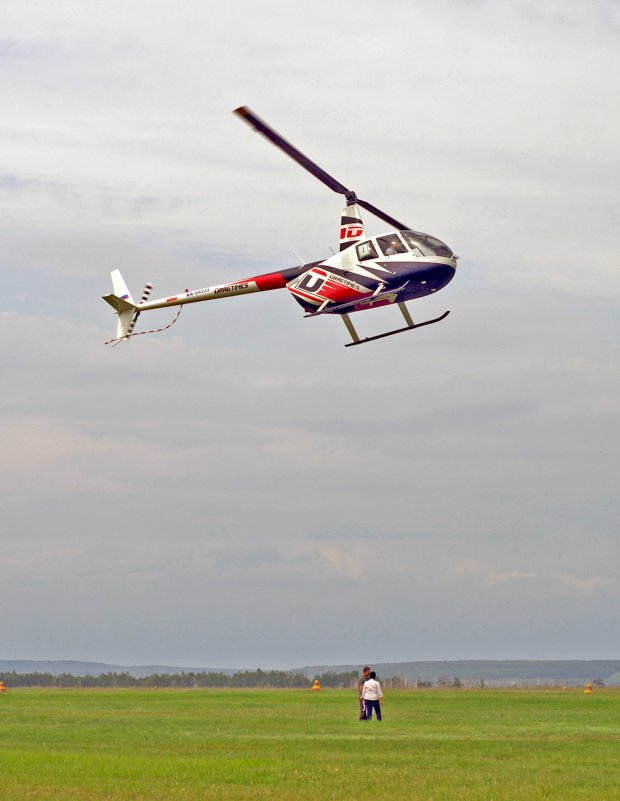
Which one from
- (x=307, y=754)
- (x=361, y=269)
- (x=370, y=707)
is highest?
(x=361, y=269)

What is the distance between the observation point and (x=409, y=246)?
112 ft

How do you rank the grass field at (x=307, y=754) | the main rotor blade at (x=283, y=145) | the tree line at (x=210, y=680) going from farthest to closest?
the tree line at (x=210, y=680) → the main rotor blade at (x=283, y=145) → the grass field at (x=307, y=754)

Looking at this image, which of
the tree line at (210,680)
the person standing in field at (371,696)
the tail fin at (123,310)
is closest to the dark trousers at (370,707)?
the person standing in field at (371,696)

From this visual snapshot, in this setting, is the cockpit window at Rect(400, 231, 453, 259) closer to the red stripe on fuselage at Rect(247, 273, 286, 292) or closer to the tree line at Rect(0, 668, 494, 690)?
the red stripe on fuselage at Rect(247, 273, 286, 292)

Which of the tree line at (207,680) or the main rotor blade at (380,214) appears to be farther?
the tree line at (207,680)

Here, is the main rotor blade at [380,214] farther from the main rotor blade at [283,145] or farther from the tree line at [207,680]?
the tree line at [207,680]

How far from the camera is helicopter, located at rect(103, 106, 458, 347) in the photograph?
33.8 meters

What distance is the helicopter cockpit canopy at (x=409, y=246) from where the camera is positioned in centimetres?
3388

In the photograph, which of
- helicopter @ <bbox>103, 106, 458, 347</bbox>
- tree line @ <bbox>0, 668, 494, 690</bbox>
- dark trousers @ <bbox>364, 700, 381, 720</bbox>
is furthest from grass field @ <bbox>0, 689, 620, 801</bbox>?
tree line @ <bbox>0, 668, 494, 690</bbox>

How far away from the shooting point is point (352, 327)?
115 feet

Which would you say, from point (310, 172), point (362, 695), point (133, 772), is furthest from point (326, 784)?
point (310, 172)

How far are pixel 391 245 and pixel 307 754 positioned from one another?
1511cm

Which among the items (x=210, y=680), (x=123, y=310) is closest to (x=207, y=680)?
(x=210, y=680)

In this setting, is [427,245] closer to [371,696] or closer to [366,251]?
[366,251]
